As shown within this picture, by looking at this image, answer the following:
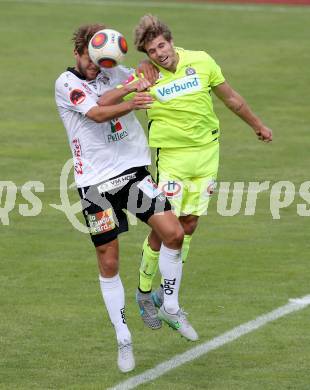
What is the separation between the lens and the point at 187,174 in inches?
421

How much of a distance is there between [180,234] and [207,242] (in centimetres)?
392

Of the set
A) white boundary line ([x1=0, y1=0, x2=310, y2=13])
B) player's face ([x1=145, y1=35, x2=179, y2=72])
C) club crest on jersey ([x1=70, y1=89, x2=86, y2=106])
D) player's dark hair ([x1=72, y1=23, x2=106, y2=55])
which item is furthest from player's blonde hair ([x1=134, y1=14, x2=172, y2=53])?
white boundary line ([x1=0, y1=0, x2=310, y2=13])

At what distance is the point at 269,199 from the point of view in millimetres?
15727

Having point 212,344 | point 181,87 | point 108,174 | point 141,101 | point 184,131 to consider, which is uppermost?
point 141,101

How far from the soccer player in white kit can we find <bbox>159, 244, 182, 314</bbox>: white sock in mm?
206

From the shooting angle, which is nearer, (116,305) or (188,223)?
(116,305)

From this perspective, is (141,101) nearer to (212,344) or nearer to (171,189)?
(171,189)

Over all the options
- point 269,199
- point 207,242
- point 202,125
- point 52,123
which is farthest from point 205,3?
point 202,125

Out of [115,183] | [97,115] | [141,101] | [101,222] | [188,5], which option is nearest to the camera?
[141,101]

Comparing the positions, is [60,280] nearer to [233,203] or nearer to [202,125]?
[202,125]

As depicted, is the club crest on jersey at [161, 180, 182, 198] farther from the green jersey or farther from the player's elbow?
the player's elbow

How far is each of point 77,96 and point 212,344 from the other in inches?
92.6

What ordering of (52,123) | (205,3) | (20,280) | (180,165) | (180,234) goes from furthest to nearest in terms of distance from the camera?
(205,3) < (52,123) < (20,280) < (180,165) < (180,234)

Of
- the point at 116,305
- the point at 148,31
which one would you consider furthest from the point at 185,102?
the point at 116,305
